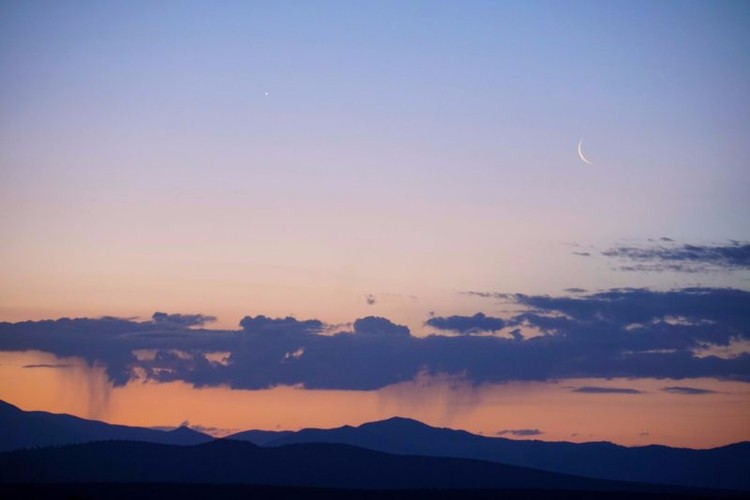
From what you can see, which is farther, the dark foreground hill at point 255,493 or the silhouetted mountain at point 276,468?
the silhouetted mountain at point 276,468

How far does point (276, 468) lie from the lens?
13312cm

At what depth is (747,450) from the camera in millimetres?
179500

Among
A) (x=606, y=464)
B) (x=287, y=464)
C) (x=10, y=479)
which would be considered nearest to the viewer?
(x=10, y=479)

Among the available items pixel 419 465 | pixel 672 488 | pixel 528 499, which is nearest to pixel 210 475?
pixel 419 465

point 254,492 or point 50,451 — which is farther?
point 50,451

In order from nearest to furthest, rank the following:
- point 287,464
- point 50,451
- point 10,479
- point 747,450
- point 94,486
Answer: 1. point 94,486
2. point 10,479
3. point 50,451
4. point 287,464
5. point 747,450

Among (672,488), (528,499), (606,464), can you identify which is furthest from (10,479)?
(606,464)

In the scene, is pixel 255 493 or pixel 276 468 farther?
pixel 276 468

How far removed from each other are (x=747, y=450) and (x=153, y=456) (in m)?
99.9

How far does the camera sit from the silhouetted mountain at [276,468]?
122m

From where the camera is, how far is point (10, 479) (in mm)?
108875

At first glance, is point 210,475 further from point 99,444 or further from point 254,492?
point 254,492

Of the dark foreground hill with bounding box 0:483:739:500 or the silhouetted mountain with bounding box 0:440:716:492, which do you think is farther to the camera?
the silhouetted mountain with bounding box 0:440:716:492

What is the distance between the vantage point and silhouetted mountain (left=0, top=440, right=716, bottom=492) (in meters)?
122
